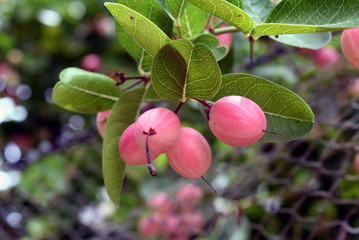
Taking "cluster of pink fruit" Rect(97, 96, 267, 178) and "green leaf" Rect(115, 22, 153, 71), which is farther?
"green leaf" Rect(115, 22, 153, 71)

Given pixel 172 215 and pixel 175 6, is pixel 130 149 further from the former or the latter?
pixel 172 215

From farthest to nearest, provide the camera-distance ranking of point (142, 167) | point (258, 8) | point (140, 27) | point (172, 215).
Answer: point (142, 167) → point (172, 215) → point (258, 8) → point (140, 27)

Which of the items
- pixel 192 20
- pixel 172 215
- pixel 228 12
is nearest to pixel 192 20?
pixel 192 20

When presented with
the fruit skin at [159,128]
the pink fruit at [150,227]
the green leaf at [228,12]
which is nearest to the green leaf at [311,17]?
the green leaf at [228,12]

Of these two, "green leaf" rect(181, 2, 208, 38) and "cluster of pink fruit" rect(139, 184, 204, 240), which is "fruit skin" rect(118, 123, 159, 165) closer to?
"green leaf" rect(181, 2, 208, 38)

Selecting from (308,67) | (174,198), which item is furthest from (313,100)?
(174,198)

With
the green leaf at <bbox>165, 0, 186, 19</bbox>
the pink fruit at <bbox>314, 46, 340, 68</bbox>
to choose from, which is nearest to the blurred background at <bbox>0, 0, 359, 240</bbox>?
the pink fruit at <bbox>314, 46, 340, 68</bbox>

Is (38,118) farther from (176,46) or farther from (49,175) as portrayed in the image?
(176,46)
